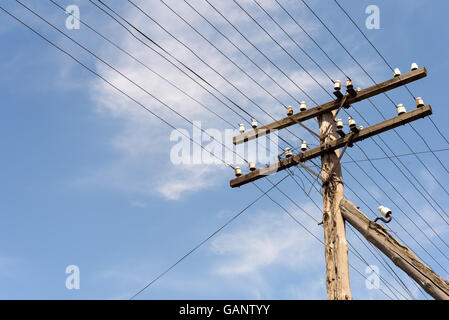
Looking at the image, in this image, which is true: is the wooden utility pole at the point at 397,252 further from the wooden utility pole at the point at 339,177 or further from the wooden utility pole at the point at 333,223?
the wooden utility pole at the point at 333,223

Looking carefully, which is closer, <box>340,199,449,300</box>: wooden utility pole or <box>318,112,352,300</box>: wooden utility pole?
<box>340,199,449,300</box>: wooden utility pole

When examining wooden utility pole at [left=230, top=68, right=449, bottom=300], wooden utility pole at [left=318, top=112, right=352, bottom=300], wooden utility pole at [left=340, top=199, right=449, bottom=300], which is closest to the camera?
wooden utility pole at [left=340, top=199, right=449, bottom=300]

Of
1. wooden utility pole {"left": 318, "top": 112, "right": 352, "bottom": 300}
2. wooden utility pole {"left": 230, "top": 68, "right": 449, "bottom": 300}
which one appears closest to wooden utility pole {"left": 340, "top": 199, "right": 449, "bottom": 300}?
wooden utility pole {"left": 230, "top": 68, "right": 449, "bottom": 300}

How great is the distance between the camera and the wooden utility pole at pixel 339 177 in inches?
425

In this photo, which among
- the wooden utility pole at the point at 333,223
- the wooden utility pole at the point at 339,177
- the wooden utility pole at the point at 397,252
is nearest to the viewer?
the wooden utility pole at the point at 397,252

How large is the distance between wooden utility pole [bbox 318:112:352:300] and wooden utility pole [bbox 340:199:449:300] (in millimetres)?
229

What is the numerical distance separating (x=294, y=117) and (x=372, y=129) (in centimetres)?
178

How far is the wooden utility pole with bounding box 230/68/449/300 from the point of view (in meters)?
10.8

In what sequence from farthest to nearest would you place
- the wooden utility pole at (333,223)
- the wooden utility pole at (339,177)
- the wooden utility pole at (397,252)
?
the wooden utility pole at (333,223)
the wooden utility pole at (339,177)
the wooden utility pole at (397,252)

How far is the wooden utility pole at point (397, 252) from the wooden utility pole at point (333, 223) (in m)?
0.23

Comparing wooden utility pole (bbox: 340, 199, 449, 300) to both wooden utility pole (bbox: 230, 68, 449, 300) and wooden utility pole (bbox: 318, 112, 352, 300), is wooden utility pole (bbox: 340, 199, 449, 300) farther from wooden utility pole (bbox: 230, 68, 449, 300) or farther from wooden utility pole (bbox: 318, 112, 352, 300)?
wooden utility pole (bbox: 318, 112, 352, 300)

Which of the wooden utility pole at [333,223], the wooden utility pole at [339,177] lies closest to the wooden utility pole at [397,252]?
the wooden utility pole at [339,177]
